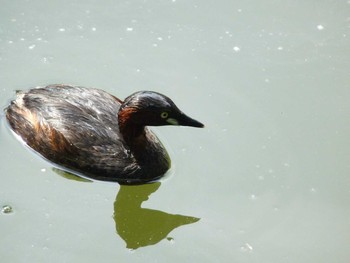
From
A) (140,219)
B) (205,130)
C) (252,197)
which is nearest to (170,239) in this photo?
(140,219)

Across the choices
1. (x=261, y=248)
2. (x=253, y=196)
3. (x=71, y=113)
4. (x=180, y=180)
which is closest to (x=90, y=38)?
(x=71, y=113)

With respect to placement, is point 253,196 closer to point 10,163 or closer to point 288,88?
point 288,88

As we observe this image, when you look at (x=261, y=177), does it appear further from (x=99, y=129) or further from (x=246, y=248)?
(x=99, y=129)

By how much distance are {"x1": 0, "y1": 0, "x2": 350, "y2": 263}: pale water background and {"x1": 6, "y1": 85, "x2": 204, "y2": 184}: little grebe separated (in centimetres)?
15

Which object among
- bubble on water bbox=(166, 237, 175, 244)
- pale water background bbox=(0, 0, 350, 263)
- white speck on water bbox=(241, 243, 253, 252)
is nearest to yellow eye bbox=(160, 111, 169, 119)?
pale water background bbox=(0, 0, 350, 263)

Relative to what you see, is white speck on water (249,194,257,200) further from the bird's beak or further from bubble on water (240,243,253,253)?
the bird's beak

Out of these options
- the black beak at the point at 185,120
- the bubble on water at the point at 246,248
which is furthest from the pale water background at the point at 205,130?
the black beak at the point at 185,120

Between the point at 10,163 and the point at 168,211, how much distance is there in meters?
1.36

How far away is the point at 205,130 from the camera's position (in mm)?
5973

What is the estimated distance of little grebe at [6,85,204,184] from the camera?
17.5 ft

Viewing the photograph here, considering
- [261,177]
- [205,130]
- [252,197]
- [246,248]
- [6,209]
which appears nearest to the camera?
[246,248]

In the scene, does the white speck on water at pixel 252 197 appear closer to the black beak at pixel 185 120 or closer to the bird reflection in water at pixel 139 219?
the bird reflection in water at pixel 139 219

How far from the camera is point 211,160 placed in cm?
573

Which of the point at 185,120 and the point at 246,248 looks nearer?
the point at 246,248
